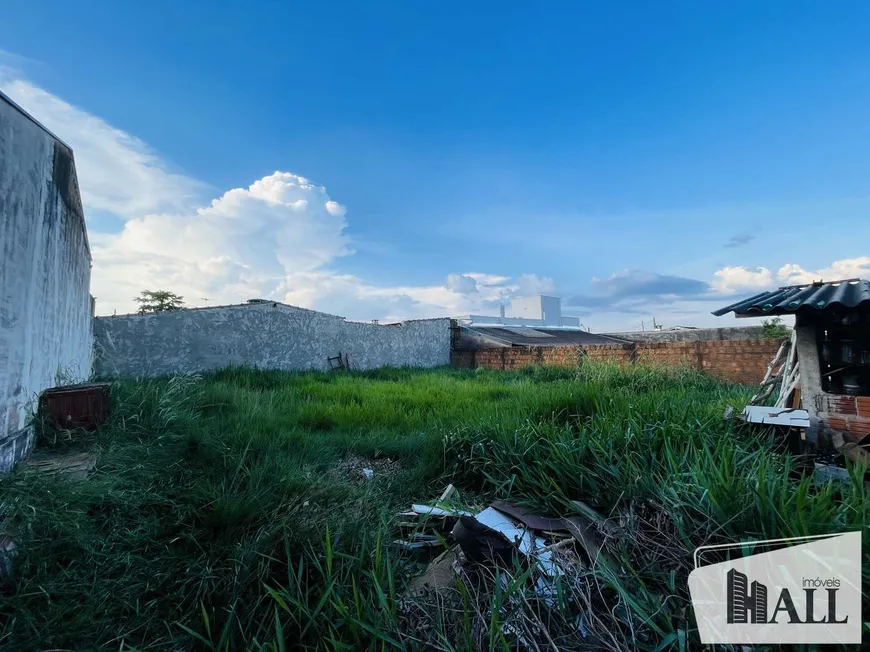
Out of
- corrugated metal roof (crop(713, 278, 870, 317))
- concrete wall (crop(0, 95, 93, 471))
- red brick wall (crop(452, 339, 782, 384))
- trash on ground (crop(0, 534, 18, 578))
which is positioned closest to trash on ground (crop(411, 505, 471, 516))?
trash on ground (crop(0, 534, 18, 578))

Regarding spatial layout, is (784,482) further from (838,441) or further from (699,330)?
(699,330)

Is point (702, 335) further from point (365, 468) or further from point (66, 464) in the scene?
point (66, 464)

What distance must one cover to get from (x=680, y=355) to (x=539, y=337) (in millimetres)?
8167

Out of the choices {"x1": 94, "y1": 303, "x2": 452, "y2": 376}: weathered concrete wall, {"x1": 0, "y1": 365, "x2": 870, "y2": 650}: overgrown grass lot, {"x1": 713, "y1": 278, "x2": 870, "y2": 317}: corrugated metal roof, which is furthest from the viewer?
{"x1": 94, "y1": 303, "x2": 452, "y2": 376}: weathered concrete wall

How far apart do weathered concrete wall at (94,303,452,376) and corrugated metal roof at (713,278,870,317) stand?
8636 millimetres

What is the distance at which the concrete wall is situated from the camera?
8.63 ft

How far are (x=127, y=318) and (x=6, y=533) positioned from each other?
7.05m

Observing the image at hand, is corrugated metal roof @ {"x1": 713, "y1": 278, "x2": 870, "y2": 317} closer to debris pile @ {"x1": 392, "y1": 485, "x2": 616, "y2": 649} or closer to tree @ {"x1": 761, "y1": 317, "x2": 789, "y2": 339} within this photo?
debris pile @ {"x1": 392, "y1": 485, "x2": 616, "y2": 649}

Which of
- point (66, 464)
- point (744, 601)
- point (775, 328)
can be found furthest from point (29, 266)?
point (775, 328)

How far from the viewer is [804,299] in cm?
362

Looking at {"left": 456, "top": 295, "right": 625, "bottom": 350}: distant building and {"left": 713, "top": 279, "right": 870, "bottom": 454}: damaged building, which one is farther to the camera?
{"left": 456, "top": 295, "right": 625, "bottom": 350}: distant building

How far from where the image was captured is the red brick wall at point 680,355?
308 inches

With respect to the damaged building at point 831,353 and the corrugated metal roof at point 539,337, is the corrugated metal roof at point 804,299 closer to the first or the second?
the damaged building at point 831,353

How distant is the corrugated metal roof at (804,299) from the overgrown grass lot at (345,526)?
1148mm
